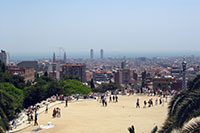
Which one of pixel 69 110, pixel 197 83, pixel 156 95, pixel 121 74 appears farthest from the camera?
pixel 121 74

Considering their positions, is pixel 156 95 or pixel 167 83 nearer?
pixel 156 95

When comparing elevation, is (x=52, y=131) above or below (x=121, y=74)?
above

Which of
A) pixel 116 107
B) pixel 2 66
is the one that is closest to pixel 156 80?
pixel 2 66

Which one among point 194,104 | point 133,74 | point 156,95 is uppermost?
point 194,104

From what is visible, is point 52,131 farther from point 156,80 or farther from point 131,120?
point 156,80

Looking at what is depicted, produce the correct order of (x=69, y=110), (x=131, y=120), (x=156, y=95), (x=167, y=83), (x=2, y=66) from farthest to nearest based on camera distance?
(x=167, y=83) → (x=2, y=66) → (x=156, y=95) → (x=69, y=110) → (x=131, y=120)

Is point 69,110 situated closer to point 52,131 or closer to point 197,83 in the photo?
point 52,131
